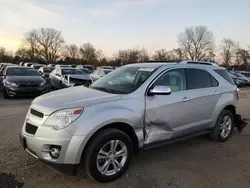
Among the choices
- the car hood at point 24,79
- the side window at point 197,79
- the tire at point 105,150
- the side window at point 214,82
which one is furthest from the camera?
the car hood at point 24,79

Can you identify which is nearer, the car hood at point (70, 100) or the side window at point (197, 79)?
the car hood at point (70, 100)

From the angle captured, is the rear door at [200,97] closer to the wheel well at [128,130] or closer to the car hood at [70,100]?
the wheel well at [128,130]

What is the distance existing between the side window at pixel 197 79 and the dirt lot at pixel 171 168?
1275 millimetres

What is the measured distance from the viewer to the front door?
3.86 m

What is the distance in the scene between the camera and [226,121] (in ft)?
18.2

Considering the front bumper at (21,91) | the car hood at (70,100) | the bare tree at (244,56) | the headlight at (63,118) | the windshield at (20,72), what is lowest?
the front bumper at (21,91)

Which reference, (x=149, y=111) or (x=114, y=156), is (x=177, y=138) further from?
(x=114, y=156)

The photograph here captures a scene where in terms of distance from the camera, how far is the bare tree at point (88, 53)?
255 ft

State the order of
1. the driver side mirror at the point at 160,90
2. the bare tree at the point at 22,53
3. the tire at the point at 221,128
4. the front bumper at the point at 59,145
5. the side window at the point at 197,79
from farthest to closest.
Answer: the bare tree at the point at 22,53 → the tire at the point at 221,128 → the side window at the point at 197,79 → the driver side mirror at the point at 160,90 → the front bumper at the point at 59,145

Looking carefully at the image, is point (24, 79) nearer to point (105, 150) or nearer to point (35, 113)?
point (35, 113)

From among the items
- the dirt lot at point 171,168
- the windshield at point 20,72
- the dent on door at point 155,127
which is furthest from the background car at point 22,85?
the dent on door at point 155,127

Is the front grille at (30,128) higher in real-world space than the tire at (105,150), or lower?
higher

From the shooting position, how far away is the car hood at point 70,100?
10.9ft

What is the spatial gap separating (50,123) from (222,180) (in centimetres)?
260
